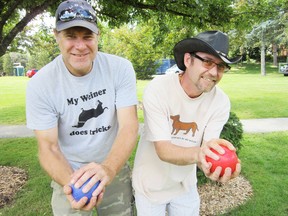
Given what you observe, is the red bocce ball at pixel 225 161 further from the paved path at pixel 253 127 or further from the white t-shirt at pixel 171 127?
the paved path at pixel 253 127

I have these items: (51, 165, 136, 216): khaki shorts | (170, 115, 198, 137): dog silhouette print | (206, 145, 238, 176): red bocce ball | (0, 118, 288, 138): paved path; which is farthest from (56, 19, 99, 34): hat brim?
(0, 118, 288, 138): paved path

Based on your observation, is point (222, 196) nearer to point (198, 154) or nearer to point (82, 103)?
point (198, 154)

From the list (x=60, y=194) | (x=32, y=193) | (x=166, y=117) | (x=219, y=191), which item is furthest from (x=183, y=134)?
(x=32, y=193)

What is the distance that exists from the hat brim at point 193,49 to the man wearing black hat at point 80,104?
17.8 inches

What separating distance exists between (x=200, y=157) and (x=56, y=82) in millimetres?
1257

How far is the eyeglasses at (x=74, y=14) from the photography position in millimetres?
2479

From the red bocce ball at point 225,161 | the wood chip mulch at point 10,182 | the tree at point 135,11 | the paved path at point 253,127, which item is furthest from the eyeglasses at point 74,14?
the paved path at point 253,127

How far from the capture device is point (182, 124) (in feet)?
8.95

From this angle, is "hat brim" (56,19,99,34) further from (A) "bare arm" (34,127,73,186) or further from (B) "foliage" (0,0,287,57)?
(B) "foliage" (0,0,287,57)

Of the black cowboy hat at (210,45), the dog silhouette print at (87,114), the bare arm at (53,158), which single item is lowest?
the bare arm at (53,158)

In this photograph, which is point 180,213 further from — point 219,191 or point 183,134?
point 219,191

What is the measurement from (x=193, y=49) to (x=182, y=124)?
616mm

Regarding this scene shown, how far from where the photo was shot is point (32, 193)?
543 cm

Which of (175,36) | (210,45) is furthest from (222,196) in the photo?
(175,36)
